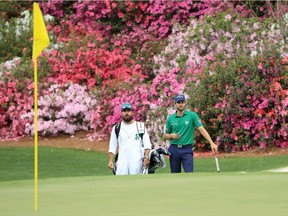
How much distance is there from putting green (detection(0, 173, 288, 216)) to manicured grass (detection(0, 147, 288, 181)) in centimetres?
889

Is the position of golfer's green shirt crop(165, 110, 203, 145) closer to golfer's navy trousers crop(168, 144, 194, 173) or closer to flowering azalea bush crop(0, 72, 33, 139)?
golfer's navy trousers crop(168, 144, 194, 173)

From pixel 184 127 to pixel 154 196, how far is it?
732 cm

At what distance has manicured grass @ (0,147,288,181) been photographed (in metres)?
21.5

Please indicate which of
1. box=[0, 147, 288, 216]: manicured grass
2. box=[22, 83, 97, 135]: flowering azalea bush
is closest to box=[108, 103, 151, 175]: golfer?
box=[0, 147, 288, 216]: manicured grass

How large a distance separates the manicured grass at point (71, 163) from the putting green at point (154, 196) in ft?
29.2

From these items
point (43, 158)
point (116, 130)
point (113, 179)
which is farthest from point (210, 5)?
point (113, 179)

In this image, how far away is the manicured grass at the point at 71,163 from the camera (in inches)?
848

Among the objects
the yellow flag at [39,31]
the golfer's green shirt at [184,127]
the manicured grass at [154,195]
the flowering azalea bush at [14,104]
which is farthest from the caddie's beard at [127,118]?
the flowering azalea bush at [14,104]

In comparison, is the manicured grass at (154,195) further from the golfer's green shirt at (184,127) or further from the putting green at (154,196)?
the golfer's green shirt at (184,127)

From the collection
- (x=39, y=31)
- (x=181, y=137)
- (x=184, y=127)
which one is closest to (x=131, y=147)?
(x=181, y=137)

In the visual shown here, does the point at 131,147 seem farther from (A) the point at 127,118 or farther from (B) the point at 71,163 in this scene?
(B) the point at 71,163

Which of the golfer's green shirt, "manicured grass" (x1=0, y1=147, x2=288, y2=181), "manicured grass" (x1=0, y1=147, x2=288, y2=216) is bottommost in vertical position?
"manicured grass" (x1=0, y1=147, x2=288, y2=181)

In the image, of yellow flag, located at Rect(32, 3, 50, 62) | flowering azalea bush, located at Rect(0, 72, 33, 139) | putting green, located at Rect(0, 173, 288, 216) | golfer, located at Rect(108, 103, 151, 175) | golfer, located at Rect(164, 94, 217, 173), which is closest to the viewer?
putting green, located at Rect(0, 173, 288, 216)

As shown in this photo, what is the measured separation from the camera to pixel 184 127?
17.0 m
